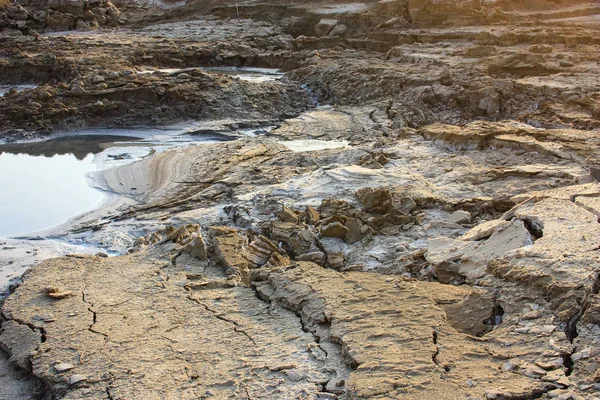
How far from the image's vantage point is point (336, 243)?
4.75m

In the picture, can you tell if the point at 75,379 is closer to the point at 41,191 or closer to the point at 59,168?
the point at 41,191

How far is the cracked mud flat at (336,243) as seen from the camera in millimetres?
2896

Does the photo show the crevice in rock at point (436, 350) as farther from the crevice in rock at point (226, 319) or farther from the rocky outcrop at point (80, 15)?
the rocky outcrop at point (80, 15)

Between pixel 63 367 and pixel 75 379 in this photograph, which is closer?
pixel 75 379

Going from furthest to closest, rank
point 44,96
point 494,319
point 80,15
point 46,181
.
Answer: point 80,15
point 44,96
point 46,181
point 494,319

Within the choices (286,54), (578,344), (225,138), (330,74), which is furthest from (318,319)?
(286,54)

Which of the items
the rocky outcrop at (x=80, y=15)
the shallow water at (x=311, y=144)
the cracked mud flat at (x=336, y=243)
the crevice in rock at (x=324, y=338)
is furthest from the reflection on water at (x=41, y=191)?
the rocky outcrop at (x=80, y=15)

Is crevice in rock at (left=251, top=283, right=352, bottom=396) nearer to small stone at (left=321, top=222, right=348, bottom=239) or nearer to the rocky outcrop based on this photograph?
small stone at (left=321, top=222, right=348, bottom=239)

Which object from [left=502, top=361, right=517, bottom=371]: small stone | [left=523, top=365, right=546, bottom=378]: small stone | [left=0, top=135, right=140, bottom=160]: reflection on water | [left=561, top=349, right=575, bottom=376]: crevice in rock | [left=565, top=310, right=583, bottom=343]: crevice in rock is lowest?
[left=0, top=135, right=140, bottom=160]: reflection on water

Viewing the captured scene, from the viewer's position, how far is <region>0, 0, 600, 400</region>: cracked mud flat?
2896mm

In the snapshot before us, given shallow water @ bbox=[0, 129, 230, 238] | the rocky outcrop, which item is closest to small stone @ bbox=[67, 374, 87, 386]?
shallow water @ bbox=[0, 129, 230, 238]

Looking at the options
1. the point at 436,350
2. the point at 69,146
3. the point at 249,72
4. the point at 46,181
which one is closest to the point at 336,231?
the point at 436,350

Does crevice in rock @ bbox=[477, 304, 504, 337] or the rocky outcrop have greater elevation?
the rocky outcrop

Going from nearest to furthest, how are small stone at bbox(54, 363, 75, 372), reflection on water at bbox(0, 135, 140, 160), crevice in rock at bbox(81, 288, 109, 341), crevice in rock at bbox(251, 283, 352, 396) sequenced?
crevice in rock at bbox(251, 283, 352, 396)
small stone at bbox(54, 363, 75, 372)
crevice in rock at bbox(81, 288, 109, 341)
reflection on water at bbox(0, 135, 140, 160)
